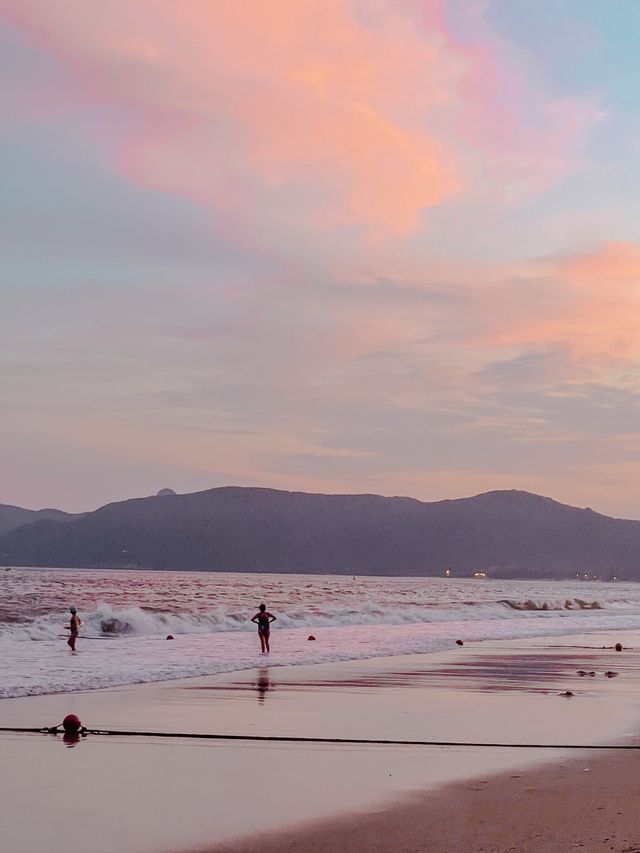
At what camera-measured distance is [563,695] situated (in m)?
18.9

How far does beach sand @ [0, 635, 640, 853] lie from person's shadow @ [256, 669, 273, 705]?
10cm

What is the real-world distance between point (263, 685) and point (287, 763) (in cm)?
951

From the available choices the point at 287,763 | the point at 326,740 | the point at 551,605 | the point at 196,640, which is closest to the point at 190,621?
the point at 196,640

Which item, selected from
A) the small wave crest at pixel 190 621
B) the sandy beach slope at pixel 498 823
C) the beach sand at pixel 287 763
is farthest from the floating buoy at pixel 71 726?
the small wave crest at pixel 190 621

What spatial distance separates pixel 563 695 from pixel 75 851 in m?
12.9

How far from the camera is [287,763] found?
1152 centimetres

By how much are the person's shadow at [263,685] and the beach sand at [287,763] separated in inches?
4.1

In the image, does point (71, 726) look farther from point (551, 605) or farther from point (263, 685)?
point (551, 605)

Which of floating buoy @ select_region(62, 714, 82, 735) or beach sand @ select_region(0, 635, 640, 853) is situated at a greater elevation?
floating buoy @ select_region(62, 714, 82, 735)

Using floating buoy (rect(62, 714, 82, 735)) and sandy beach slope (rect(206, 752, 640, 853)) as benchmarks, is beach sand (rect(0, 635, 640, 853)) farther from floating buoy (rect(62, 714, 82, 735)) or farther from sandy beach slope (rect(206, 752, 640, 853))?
floating buoy (rect(62, 714, 82, 735))

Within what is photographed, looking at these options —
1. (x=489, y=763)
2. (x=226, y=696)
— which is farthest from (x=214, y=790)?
(x=226, y=696)

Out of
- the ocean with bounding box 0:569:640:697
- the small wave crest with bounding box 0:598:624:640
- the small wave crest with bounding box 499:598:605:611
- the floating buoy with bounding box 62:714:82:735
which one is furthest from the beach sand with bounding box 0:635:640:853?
the small wave crest with bounding box 499:598:605:611

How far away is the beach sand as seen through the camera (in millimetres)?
8398

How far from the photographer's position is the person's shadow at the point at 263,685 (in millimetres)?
18469
